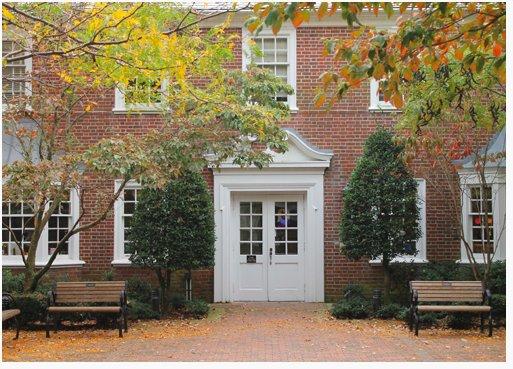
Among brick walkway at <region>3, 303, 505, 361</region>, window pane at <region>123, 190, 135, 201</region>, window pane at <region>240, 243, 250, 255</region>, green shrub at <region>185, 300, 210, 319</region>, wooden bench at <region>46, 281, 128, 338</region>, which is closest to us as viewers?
brick walkway at <region>3, 303, 505, 361</region>

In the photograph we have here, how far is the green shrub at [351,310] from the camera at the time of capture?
15305 millimetres

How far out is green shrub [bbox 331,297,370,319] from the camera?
1530 cm

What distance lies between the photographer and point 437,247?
1736cm

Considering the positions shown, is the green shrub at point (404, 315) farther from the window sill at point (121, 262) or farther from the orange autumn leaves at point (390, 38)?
the orange autumn leaves at point (390, 38)

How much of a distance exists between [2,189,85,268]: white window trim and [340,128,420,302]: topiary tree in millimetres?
5821

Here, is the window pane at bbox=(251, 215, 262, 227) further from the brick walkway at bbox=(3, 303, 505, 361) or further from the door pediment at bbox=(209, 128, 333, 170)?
the brick walkway at bbox=(3, 303, 505, 361)

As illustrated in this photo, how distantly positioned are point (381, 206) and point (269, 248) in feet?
10.0

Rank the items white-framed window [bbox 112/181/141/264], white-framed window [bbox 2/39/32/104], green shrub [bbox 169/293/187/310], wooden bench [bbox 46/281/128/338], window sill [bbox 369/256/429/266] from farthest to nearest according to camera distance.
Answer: white-framed window [bbox 112/181/141/264]
window sill [bbox 369/256/429/266]
green shrub [bbox 169/293/187/310]
white-framed window [bbox 2/39/32/104]
wooden bench [bbox 46/281/128/338]

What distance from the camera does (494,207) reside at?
17.0m

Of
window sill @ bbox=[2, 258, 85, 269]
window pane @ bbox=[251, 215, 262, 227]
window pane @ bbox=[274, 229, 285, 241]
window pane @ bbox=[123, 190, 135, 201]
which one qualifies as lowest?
window sill @ bbox=[2, 258, 85, 269]

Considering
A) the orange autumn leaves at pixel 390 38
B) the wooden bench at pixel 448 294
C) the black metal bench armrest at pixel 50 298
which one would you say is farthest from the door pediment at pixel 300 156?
the orange autumn leaves at pixel 390 38

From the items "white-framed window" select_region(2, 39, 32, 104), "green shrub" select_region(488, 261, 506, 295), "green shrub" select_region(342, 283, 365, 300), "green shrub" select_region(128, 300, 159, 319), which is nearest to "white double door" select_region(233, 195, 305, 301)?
"green shrub" select_region(342, 283, 365, 300)

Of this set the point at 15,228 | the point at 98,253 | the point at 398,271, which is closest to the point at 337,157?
the point at 398,271

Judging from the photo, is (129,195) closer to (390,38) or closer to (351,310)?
(351,310)
